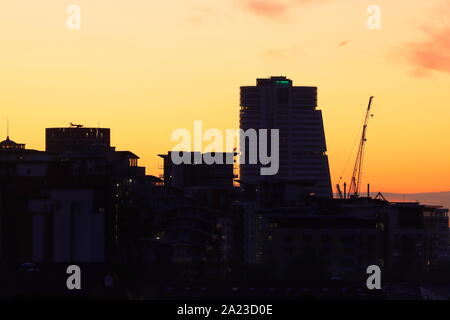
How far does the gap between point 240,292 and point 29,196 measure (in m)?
41.7

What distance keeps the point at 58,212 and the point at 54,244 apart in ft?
18.4

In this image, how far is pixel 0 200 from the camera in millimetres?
191250

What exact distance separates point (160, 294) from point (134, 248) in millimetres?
35251
